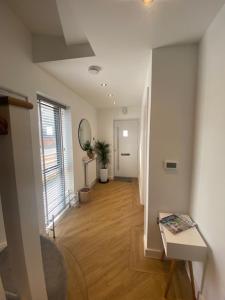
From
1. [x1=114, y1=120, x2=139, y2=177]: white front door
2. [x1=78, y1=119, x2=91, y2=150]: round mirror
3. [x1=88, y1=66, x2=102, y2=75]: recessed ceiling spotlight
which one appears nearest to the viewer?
[x1=88, y1=66, x2=102, y2=75]: recessed ceiling spotlight

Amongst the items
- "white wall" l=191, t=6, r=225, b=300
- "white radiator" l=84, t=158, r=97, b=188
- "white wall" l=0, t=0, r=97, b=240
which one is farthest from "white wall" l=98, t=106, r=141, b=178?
"white wall" l=191, t=6, r=225, b=300

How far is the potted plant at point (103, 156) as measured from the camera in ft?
15.6

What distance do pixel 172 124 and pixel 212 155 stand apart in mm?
548

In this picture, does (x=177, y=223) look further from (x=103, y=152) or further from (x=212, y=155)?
(x=103, y=152)

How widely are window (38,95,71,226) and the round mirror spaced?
56cm

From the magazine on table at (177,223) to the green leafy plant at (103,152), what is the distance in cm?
334

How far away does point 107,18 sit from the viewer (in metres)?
1.19

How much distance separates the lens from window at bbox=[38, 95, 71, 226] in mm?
2355

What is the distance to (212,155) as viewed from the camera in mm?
1227

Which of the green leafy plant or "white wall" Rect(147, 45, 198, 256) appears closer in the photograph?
"white wall" Rect(147, 45, 198, 256)

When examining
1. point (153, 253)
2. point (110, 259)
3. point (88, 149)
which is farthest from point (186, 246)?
point (88, 149)

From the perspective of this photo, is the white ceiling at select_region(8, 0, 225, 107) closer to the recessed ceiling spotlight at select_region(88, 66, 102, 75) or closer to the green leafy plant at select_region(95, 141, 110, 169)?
the recessed ceiling spotlight at select_region(88, 66, 102, 75)

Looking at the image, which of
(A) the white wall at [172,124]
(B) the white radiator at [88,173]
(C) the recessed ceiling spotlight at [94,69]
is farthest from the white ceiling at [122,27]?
(B) the white radiator at [88,173]

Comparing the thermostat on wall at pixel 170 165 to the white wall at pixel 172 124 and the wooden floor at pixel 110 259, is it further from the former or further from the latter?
the wooden floor at pixel 110 259
